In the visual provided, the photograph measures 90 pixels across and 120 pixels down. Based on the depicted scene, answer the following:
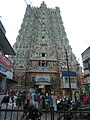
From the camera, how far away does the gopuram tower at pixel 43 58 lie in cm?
3147

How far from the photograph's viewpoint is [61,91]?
31.5 metres

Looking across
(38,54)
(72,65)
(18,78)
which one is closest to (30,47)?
(38,54)

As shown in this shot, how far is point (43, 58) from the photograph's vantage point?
3534cm

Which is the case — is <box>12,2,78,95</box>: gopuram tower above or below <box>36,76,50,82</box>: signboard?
above

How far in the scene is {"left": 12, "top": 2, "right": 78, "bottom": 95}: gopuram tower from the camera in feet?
103

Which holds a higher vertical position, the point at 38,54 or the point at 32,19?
the point at 32,19

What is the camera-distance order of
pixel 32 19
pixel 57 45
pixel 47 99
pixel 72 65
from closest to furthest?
1. pixel 47 99
2. pixel 72 65
3. pixel 57 45
4. pixel 32 19

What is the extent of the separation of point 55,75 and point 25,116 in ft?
92.1

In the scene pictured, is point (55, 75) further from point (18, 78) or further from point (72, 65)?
point (18, 78)

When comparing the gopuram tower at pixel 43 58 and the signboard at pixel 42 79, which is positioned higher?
the gopuram tower at pixel 43 58

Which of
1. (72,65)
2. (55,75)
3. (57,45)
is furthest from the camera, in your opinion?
(57,45)

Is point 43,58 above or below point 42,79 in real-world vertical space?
above

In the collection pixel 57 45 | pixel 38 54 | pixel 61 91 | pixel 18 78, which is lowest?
pixel 61 91

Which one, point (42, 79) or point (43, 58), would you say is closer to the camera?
point (42, 79)
